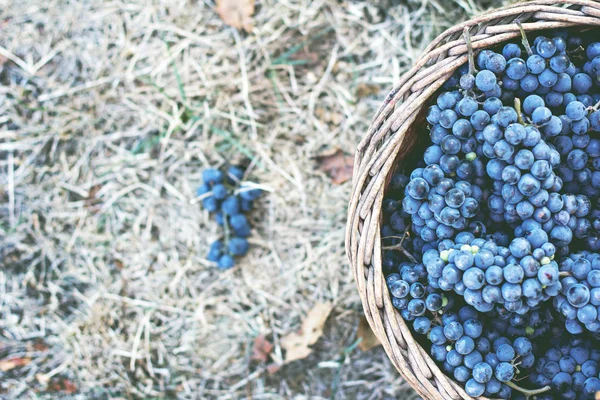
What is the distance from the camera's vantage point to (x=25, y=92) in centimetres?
200

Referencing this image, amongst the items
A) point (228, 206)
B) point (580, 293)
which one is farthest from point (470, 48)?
point (228, 206)

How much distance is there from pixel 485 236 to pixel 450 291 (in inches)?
5.7

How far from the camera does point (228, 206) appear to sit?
69.2 inches

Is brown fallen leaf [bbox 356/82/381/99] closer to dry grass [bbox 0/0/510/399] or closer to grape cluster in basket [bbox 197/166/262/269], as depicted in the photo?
dry grass [bbox 0/0/510/399]

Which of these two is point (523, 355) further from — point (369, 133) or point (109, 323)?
point (109, 323)

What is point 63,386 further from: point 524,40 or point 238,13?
point 524,40

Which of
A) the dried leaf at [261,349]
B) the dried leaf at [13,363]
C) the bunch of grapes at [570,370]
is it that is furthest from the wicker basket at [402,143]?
the dried leaf at [13,363]

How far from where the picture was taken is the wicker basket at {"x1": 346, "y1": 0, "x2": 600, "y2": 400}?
3.66 feet

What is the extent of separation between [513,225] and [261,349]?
1021 mm

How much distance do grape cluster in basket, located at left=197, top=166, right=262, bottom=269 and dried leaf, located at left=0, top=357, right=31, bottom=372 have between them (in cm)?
83

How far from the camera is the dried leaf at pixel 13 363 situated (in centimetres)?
197

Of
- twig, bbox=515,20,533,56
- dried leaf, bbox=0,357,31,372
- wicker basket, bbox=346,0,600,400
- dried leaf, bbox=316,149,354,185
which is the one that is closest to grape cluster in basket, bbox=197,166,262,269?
dried leaf, bbox=316,149,354,185

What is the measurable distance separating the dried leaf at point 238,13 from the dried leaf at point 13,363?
4.76 ft

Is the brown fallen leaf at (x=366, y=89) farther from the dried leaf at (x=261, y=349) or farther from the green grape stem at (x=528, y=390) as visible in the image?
the green grape stem at (x=528, y=390)
